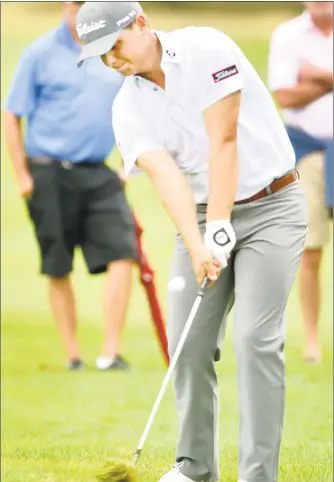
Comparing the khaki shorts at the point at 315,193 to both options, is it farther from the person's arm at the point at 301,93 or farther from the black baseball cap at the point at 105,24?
the black baseball cap at the point at 105,24

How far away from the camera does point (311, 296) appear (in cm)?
839

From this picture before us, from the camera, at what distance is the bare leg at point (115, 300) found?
27.5ft

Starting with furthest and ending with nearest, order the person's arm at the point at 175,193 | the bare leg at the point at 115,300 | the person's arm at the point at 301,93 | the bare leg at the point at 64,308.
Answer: the bare leg at the point at 64,308 → the bare leg at the point at 115,300 → the person's arm at the point at 301,93 → the person's arm at the point at 175,193

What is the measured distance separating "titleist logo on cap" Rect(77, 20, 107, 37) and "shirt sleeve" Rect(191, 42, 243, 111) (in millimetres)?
333

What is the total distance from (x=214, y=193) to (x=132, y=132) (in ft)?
1.37

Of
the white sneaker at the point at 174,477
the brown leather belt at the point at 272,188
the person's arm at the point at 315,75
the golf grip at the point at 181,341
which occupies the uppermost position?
the brown leather belt at the point at 272,188

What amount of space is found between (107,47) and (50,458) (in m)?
1.76

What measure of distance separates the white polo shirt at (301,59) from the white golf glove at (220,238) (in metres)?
3.42

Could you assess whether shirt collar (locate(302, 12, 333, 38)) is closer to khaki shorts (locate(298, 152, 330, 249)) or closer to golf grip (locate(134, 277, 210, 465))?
khaki shorts (locate(298, 152, 330, 249))

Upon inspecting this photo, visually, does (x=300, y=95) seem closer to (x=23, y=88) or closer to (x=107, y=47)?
(x=23, y=88)

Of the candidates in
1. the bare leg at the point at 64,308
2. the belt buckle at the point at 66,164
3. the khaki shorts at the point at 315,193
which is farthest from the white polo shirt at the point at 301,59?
the bare leg at the point at 64,308

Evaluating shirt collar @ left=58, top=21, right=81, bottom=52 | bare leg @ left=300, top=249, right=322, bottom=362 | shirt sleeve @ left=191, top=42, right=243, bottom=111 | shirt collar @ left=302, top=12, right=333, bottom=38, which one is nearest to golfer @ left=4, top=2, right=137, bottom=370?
shirt collar @ left=58, top=21, right=81, bottom=52

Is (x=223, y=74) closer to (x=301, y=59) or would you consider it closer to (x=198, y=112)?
(x=198, y=112)

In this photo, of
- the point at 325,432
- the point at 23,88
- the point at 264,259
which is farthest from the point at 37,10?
the point at 264,259
